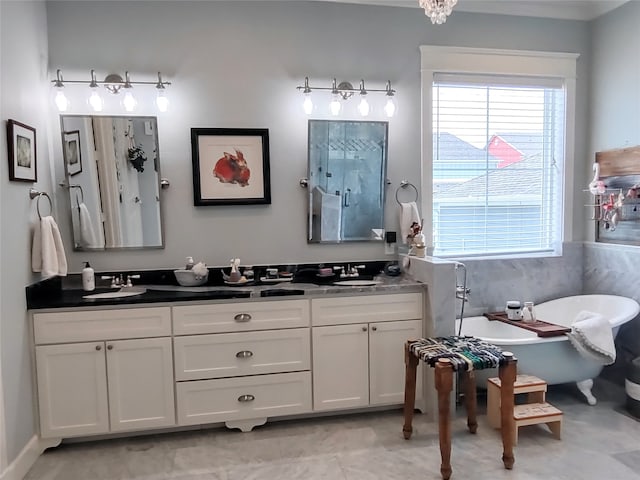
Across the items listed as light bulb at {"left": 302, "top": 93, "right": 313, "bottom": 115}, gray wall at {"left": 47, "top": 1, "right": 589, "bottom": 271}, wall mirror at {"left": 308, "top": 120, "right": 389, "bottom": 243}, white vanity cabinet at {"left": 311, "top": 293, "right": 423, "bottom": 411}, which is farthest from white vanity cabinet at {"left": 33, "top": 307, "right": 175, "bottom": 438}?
light bulb at {"left": 302, "top": 93, "right": 313, "bottom": 115}

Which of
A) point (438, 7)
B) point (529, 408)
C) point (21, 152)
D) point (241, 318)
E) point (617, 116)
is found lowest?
point (529, 408)

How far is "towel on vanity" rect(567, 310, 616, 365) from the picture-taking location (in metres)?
2.86

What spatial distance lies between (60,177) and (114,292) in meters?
0.81

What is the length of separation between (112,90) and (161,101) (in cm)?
31

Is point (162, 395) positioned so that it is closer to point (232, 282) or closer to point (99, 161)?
point (232, 282)

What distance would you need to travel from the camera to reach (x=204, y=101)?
3127 mm

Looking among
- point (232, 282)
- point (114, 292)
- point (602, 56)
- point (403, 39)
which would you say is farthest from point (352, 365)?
point (602, 56)

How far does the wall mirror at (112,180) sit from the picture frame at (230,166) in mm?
269

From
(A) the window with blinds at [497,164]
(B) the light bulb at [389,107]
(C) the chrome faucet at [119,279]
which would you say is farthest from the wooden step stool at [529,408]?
(C) the chrome faucet at [119,279]

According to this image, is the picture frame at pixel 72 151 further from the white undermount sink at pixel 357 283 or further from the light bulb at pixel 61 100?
the white undermount sink at pixel 357 283

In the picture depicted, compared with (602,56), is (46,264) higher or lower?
lower

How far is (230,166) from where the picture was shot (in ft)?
10.4

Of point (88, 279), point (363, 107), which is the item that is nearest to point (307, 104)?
point (363, 107)

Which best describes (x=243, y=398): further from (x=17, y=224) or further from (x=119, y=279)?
(x=17, y=224)
